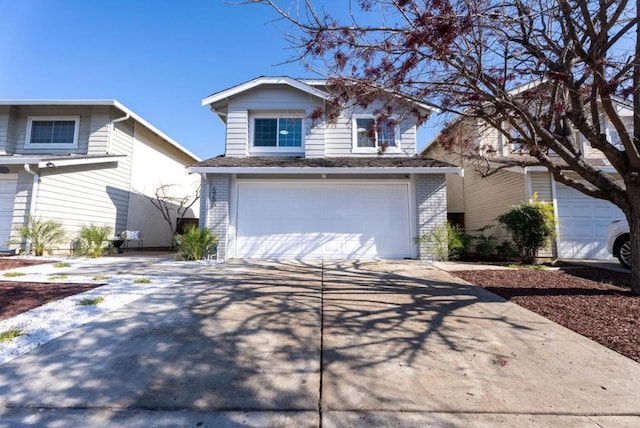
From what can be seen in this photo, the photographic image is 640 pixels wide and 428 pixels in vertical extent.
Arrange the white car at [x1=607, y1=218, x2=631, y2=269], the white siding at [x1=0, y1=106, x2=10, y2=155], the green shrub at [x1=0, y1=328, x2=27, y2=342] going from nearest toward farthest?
1. the green shrub at [x1=0, y1=328, x2=27, y2=342]
2. the white car at [x1=607, y1=218, x2=631, y2=269]
3. the white siding at [x1=0, y1=106, x2=10, y2=155]

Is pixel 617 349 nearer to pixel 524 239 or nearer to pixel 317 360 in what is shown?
pixel 317 360

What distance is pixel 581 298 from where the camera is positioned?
4676mm

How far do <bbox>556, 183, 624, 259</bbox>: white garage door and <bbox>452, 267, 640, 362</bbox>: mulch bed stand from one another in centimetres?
264

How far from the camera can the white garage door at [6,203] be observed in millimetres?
9328

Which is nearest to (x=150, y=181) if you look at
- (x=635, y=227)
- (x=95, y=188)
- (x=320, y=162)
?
(x=95, y=188)

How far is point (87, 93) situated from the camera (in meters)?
11.4

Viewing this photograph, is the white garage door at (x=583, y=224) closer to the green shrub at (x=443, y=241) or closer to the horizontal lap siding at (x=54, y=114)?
the green shrub at (x=443, y=241)

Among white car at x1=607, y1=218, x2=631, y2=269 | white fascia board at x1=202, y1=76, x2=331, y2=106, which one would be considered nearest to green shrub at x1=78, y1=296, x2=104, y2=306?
white fascia board at x1=202, y1=76, x2=331, y2=106

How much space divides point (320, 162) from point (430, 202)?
3318mm

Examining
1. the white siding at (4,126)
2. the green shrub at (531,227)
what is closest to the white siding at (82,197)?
the white siding at (4,126)

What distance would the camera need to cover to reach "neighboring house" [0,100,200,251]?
9250 mm

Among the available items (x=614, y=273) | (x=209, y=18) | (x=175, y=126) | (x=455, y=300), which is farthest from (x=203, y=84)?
(x=614, y=273)

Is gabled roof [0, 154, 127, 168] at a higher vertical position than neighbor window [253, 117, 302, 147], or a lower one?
lower

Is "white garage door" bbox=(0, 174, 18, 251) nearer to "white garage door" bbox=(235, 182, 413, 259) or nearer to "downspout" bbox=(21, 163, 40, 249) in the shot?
"downspout" bbox=(21, 163, 40, 249)
